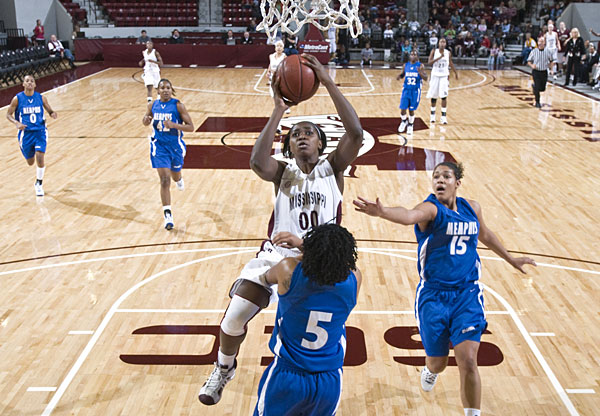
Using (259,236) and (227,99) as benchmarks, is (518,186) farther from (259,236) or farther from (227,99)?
(227,99)

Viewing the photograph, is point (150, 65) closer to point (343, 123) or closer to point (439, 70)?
point (439, 70)

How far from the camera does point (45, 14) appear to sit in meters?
27.4

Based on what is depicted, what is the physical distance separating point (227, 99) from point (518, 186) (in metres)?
9.20

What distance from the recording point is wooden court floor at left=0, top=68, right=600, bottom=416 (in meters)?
4.57

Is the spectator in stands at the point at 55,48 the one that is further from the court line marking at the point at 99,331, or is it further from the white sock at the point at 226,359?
the white sock at the point at 226,359

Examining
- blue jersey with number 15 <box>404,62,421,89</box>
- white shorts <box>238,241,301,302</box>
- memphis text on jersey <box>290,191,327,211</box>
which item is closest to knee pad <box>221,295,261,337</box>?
white shorts <box>238,241,301,302</box>

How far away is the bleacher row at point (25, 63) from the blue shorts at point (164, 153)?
1308 centimetres

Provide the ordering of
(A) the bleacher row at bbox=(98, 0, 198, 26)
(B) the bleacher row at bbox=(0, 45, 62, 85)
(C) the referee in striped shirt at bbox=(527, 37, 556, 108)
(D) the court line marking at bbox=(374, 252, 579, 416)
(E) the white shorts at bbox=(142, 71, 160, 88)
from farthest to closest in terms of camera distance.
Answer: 1. (A) the bleacher row at bbox=(98, 0, 198, 26)
2. (B) the bleacher row at bbox=(0, 45, 62, 85)
3. (E) the white shorts at bbox=(142, 71, 160, 88)
4. (C) the referee in striped shirt at bbox=(527, 37, 556, 108)
5. (D) the court line marking at bbox=(374, 252, 579, 416)

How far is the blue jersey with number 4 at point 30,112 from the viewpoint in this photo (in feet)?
29.0

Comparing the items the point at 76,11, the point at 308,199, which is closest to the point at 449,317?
the point at 308,199

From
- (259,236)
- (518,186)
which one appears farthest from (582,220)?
(259,236)

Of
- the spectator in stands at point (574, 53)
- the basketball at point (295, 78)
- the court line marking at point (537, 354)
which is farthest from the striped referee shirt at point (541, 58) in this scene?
the basketball at point (295, 78)

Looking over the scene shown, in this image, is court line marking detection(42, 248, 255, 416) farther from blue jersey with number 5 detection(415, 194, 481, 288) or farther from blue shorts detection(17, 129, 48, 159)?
blue shorts detection(17, 129, 48, 159)

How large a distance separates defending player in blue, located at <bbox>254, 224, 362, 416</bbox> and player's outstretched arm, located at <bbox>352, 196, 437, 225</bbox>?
1.03 feet
